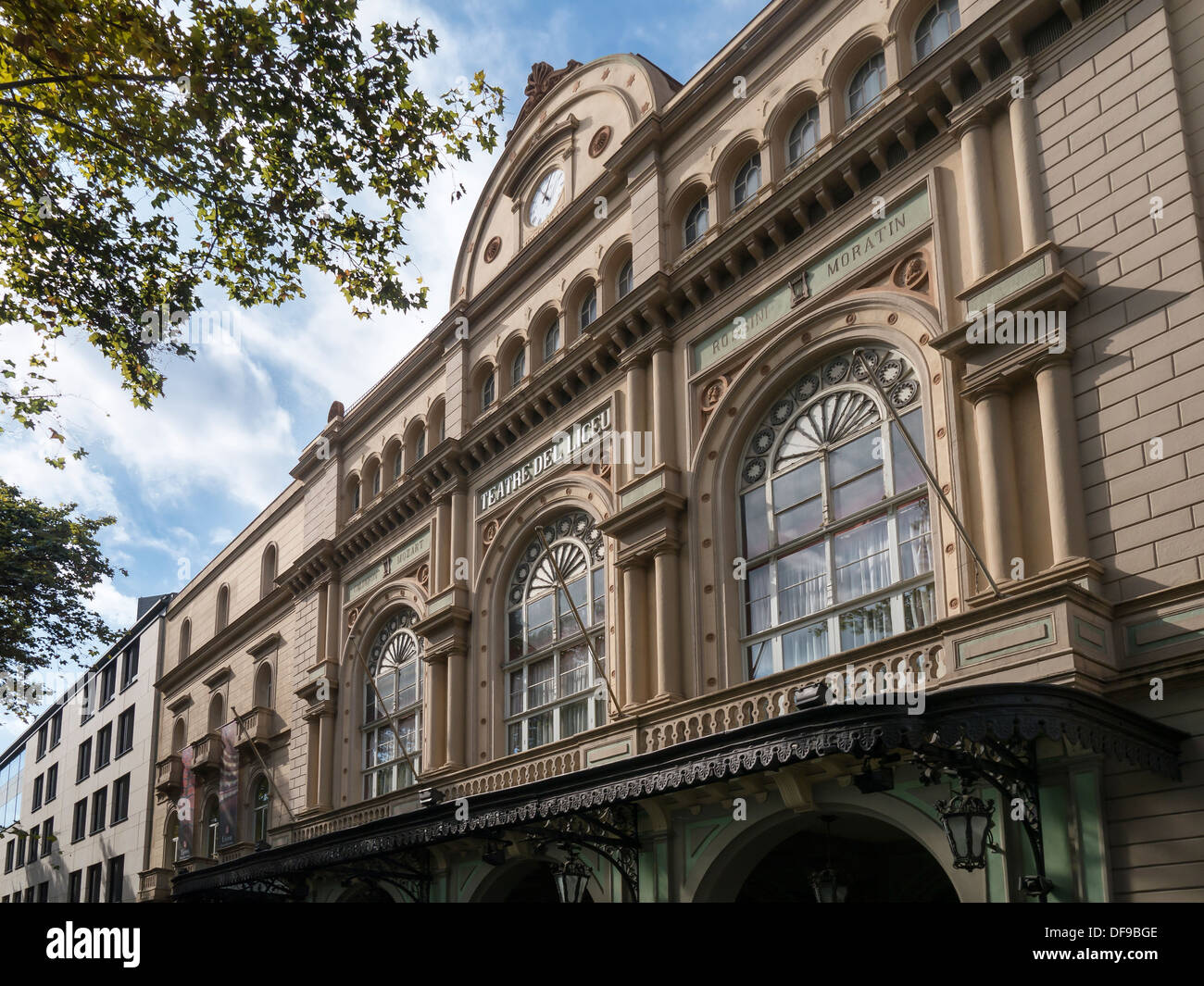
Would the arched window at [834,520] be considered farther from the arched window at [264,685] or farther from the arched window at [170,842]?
the arched window at [170,842]

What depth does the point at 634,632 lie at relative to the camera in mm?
20125

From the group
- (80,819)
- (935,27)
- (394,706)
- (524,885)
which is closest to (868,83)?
(935,27)

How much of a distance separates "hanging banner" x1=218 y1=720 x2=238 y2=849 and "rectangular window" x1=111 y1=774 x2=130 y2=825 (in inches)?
448

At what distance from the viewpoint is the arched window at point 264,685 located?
119 ft

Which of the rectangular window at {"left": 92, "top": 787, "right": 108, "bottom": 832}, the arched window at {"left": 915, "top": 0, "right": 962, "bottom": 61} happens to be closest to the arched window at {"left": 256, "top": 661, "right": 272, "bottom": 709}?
the rectangular window at {"left": 92, "top": 787, "right": 108, "bottom": 832}

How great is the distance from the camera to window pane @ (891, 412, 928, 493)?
16688 millimetres

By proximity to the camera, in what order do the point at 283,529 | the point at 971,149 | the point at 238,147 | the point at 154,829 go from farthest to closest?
the point at 154,829 → the point at 283,529 → the point at 971,149 → the point at 238,147

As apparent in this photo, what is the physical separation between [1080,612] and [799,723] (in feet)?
10.6

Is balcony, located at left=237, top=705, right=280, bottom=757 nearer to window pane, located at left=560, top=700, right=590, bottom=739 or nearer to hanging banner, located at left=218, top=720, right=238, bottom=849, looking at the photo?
hanging banner, located at left=218, top=720, right=238, bottom=849
